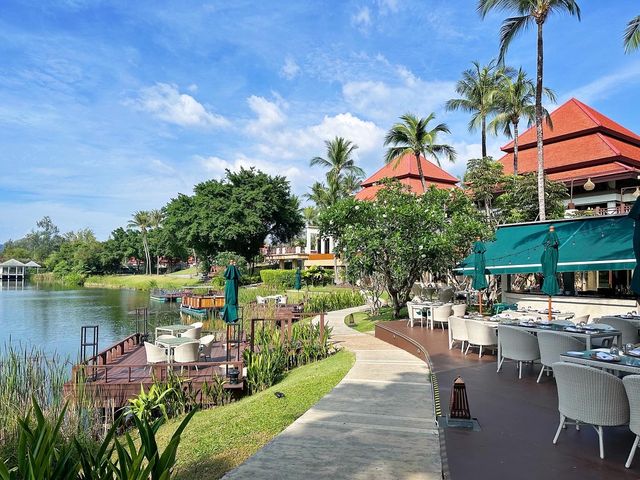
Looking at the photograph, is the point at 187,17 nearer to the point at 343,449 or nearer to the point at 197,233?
the point at 343,449

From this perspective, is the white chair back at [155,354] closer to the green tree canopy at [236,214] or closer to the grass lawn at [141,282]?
the green tree canopy at [236,214]

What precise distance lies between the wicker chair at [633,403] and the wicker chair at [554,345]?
2.62 metres

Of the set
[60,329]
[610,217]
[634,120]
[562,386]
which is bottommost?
[60,329]

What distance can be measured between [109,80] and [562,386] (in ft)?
53.1

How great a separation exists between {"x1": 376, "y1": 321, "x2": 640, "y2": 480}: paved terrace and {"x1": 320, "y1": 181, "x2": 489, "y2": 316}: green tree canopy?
718cm

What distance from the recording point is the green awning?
11.6 metres

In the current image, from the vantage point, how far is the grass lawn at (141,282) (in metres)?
52.7

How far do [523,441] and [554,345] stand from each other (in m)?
2.50

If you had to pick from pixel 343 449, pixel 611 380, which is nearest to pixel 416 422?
pixel 343 449

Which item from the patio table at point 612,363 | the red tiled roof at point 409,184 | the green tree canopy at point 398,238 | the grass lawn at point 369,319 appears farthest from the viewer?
the red tiled roof at point 409,184

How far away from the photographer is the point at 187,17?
12.0m

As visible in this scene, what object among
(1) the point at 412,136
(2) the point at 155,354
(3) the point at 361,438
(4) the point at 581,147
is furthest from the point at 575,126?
(3) the point at 361,438

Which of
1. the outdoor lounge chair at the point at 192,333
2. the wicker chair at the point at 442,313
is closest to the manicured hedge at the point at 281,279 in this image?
the outdoor lounge chair at the point at 192,333

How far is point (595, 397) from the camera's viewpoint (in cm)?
420
